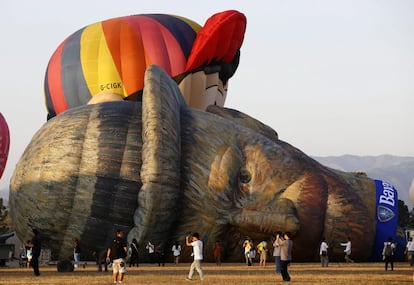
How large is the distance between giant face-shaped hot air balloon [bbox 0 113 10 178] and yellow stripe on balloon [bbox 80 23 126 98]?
545 centimetres

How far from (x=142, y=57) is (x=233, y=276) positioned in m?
23.9

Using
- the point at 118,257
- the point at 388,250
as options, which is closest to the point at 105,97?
the point at 388,250

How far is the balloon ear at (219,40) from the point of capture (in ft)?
141

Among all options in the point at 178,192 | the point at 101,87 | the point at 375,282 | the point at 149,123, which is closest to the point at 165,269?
the point at 178,192

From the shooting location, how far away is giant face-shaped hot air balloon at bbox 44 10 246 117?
44156mm

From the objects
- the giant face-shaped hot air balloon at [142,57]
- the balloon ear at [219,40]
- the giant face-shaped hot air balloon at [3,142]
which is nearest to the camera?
the balloon ear at [219,40]

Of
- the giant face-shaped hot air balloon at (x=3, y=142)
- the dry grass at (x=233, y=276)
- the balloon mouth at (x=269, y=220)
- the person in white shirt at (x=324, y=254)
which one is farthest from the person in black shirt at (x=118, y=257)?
the giant face-shaped hot air balloon at (x=3, y=142)

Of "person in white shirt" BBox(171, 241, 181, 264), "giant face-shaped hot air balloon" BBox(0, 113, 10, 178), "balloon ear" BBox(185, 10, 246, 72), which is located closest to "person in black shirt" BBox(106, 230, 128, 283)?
"person in white shirt" BBox(171, 241, 181, 264)

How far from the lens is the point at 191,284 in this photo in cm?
2011

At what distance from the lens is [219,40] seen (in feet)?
143

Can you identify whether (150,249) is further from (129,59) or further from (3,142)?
(3,142)

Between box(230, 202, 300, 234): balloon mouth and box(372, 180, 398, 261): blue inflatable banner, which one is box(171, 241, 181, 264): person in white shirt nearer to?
box(230, 202, 300, 234): balloon mouth

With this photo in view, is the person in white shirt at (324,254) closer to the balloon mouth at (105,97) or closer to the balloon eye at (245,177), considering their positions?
the balloon eye at (245,177)

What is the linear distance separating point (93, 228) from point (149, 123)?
4025mm
